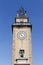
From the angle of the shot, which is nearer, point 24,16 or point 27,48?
point 27,48

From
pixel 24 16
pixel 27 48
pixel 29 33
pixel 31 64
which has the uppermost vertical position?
pixel 24 16

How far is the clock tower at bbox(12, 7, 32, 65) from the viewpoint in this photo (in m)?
31.8

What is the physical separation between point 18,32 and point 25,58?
4053 millimetres

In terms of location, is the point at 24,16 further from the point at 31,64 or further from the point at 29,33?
the point at 31,64

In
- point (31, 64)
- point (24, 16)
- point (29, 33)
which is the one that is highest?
point (24, 16)

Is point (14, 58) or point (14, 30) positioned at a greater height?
point (14, 30)

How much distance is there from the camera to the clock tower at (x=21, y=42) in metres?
31.8

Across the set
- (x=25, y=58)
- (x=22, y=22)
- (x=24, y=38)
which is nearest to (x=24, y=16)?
(x=22, y=22)

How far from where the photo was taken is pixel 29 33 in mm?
33375

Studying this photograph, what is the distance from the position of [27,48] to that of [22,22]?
4.09 metres

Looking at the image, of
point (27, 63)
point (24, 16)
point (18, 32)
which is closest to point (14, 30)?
point (18, 32)

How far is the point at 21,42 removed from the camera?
1293 inches

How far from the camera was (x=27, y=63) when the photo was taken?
31453 millimetres

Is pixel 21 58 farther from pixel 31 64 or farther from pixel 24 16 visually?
pixel 24 16
